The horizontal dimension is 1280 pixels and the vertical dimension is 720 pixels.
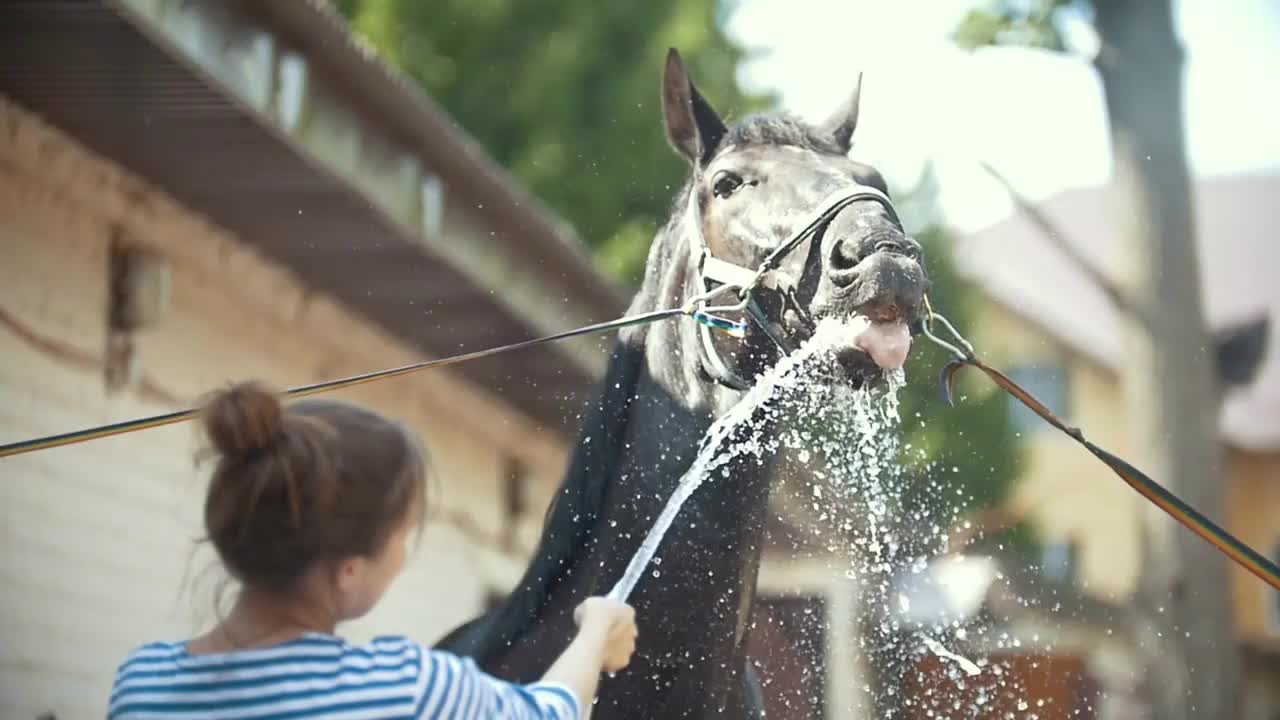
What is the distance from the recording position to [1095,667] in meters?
7.88

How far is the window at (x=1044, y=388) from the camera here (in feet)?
38.9

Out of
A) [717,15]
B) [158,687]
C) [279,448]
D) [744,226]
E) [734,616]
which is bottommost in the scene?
[158,687]

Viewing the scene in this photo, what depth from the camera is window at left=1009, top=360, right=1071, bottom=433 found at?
38.9 feet

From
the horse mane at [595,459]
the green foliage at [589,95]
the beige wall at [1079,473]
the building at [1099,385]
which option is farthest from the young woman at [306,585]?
the building at [1099,385]

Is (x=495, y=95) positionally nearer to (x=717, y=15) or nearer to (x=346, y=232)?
(x=717, y=15)

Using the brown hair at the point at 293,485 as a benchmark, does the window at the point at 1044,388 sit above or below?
above

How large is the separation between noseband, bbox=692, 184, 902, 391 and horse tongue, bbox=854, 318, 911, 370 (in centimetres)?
11

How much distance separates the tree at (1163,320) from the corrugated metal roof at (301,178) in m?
2.02

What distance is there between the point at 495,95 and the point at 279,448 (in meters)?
7.61

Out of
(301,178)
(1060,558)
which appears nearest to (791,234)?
(301,178)

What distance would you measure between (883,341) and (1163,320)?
377 centimetres

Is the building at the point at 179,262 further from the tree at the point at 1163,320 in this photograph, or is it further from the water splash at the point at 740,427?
the tree at the point at 1163,320

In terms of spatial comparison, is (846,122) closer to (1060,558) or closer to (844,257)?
(844,257)

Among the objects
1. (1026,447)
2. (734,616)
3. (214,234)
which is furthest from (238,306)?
(1026,447)
